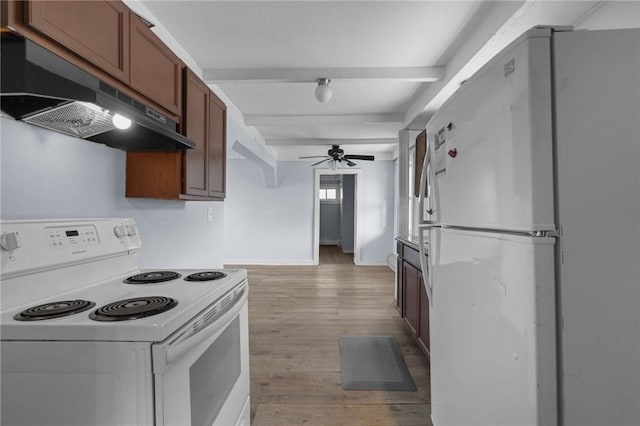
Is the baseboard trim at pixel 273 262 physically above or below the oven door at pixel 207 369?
below

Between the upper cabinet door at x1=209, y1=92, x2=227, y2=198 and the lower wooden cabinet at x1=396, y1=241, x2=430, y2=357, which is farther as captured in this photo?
the lower wooden cabinet at x1=396, y1=241, x2=430, y2=357

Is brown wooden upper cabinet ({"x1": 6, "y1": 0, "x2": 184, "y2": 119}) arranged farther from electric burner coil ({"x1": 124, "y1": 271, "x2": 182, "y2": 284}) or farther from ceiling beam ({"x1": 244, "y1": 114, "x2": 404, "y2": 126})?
ceiling beam ({"x1": 244, "y1": 114, "x2": 404, "y2": 126})

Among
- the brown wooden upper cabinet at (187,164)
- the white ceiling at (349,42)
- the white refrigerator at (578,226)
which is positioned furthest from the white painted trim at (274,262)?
the white refrigerator at (578,226)

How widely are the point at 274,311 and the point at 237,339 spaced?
2.17 metres

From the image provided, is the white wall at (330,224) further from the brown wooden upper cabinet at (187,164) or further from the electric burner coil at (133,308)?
the electric burner coil at (133,308)

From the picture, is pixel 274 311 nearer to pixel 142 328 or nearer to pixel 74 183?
pixel 74 183

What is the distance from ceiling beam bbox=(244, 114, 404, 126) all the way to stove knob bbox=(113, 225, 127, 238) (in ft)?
8.98

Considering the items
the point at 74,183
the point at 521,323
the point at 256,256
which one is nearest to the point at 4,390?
the point at 74,183

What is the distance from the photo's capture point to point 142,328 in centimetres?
77

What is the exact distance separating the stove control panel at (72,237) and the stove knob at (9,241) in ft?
0.35

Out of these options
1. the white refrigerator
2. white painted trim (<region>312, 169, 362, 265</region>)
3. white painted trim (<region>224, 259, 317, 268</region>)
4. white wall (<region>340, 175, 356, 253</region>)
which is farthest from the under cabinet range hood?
white wall (<region>340, 175, 356, 253</region>)

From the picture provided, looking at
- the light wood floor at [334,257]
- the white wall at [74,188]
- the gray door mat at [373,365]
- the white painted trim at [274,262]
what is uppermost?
the white wall at [74,188]

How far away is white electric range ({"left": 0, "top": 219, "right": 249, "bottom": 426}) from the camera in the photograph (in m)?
0.75

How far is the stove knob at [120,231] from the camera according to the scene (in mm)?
1400
